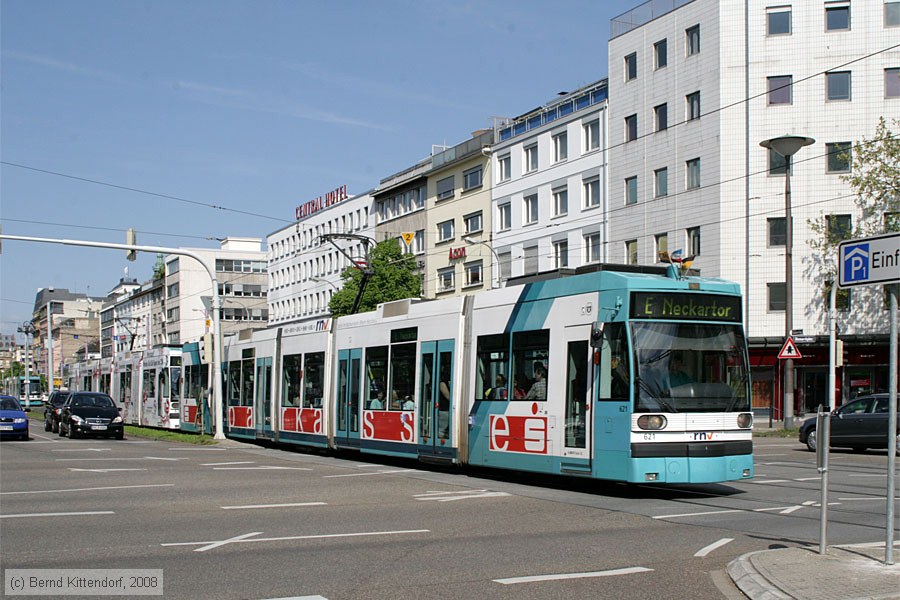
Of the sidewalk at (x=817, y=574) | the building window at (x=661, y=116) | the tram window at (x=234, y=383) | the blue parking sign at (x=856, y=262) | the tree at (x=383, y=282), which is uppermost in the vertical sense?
the building window at (x=661, y=116)

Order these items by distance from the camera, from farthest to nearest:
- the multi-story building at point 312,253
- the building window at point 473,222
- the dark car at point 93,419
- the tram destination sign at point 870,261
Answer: the multi-story building at point 312,253
the building window at point 473,222
the dark car at point 93,419
the tram destination sign at point 870,261

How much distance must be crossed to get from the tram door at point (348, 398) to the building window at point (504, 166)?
38600 mm

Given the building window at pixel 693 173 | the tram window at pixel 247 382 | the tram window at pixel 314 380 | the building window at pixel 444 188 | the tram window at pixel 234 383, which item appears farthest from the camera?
the building window at pixel 444 188

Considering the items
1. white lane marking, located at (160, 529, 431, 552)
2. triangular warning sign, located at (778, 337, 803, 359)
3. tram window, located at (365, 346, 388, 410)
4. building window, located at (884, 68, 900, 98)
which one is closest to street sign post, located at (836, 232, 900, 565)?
white lane marking, located at (160, 529, 431, 552)

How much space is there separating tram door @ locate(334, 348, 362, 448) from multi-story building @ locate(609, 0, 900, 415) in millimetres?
26839

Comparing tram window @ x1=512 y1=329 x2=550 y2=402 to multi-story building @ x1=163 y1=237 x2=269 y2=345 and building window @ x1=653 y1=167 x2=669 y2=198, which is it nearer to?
building window @ x1=653 y1=167 x2=669 y2=198

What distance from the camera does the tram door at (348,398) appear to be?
74.2 ft

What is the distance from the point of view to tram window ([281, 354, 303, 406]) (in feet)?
84.9

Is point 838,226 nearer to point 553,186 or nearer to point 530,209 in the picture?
point 553,186

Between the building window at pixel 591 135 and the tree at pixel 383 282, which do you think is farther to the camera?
the tree at pixel 383 282

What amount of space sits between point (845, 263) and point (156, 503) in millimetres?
9510

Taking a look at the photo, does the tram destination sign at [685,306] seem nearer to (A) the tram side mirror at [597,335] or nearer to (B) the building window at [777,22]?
(A) the tram side mirror at [597,335]

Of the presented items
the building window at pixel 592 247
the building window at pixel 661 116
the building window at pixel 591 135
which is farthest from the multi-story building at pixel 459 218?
the building window at pixel 661 116

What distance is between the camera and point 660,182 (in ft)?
162
